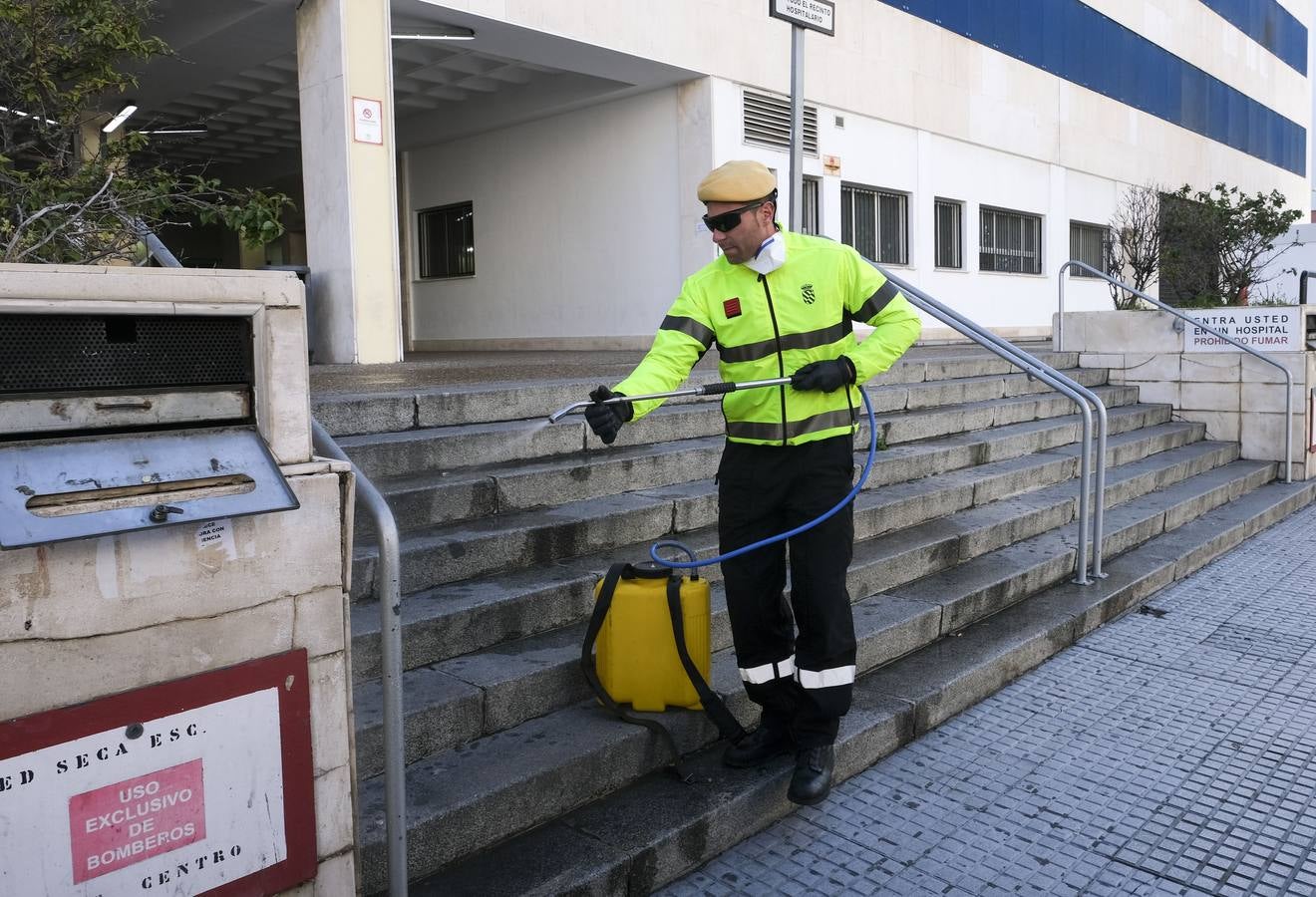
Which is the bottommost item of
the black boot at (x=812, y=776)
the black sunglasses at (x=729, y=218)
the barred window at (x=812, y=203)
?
the black boot at (x=812, y=776)

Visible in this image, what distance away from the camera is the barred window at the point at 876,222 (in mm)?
14516

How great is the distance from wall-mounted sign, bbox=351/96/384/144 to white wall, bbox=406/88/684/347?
13.8 ft

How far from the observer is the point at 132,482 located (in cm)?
201

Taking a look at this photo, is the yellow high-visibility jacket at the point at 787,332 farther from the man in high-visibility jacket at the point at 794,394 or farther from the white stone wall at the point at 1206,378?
the white stone wall at the point at 1206,378

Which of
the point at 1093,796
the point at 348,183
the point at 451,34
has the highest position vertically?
the point at 451,34

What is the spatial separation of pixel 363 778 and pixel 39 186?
3.49m

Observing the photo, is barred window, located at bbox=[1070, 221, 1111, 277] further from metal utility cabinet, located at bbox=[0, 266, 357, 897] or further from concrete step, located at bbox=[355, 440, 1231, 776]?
metal utility cabinet, located at bbox=[0, 266, 357, 897]

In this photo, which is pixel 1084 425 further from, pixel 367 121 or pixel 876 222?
pixel 876 222

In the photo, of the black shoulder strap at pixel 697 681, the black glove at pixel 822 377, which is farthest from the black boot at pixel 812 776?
the black glove at pixel 822 377

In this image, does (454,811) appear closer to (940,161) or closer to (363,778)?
(363,778)

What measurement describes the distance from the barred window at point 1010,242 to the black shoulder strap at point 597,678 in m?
14.8

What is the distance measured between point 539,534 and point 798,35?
3131 mm

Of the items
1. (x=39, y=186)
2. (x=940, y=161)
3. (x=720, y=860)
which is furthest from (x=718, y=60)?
(x=720, y=860)

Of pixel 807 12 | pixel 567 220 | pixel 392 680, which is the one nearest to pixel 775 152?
pixel 567 220
